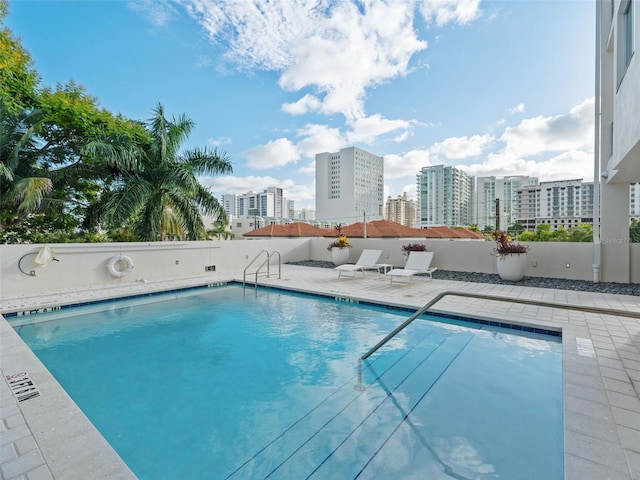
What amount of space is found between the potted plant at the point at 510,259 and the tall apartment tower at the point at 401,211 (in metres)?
31.5

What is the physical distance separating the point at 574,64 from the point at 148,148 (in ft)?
47.5

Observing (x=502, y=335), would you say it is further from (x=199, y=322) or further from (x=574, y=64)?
(x=574, y=64)

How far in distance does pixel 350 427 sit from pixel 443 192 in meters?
38.9

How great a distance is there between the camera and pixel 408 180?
125 ft

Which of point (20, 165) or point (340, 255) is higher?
point (20, 165)

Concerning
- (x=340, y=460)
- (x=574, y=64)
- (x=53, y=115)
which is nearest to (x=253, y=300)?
(x=340, y=460)

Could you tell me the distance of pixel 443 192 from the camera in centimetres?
3825

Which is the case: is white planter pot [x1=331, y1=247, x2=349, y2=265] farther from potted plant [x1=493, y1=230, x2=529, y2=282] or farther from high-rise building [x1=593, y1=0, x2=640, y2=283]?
high-rise building [x1=593, y1=0, x2=640, y2=283]

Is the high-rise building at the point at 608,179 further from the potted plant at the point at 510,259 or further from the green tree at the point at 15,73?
the green tree at the point at 15,73

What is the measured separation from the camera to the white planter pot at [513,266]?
8711 millimetres

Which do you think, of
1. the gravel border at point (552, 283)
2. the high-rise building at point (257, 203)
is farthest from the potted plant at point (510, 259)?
the high-rise building at point (257, 203)

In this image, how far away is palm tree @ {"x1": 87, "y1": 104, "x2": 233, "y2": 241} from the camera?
9.87m

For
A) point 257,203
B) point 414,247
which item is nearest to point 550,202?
point 414,247

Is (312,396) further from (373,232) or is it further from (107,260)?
(373,232)
